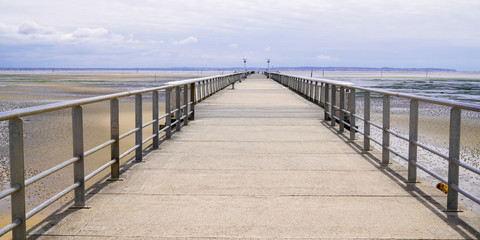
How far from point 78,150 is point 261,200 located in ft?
6.40

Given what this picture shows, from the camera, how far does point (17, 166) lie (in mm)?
4199

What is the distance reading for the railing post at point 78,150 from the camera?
544 centimetres

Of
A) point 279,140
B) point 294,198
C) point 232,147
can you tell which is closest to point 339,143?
point 279,140

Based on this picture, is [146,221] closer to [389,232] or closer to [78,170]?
[78,170]

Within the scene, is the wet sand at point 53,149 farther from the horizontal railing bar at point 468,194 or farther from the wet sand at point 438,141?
the wet sand at point 438,141

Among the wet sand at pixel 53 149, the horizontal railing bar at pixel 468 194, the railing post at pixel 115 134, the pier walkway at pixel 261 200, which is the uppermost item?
the railing post at pixel 115 134

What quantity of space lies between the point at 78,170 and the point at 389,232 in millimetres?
2999

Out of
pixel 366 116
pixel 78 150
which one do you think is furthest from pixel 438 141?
pixel 78 150

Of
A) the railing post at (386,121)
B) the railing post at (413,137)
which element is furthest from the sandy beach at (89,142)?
the railing post at (413,137)

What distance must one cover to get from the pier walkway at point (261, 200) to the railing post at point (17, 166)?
1.59 ft

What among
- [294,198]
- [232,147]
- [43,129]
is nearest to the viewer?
[294,198]

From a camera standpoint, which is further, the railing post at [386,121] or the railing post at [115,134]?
the railing post at [386,121]

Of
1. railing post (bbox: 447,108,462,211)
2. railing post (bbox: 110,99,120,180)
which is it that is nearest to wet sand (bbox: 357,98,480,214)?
railing post (bbox: 447,108,462,211)

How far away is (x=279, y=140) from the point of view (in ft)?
35.7
